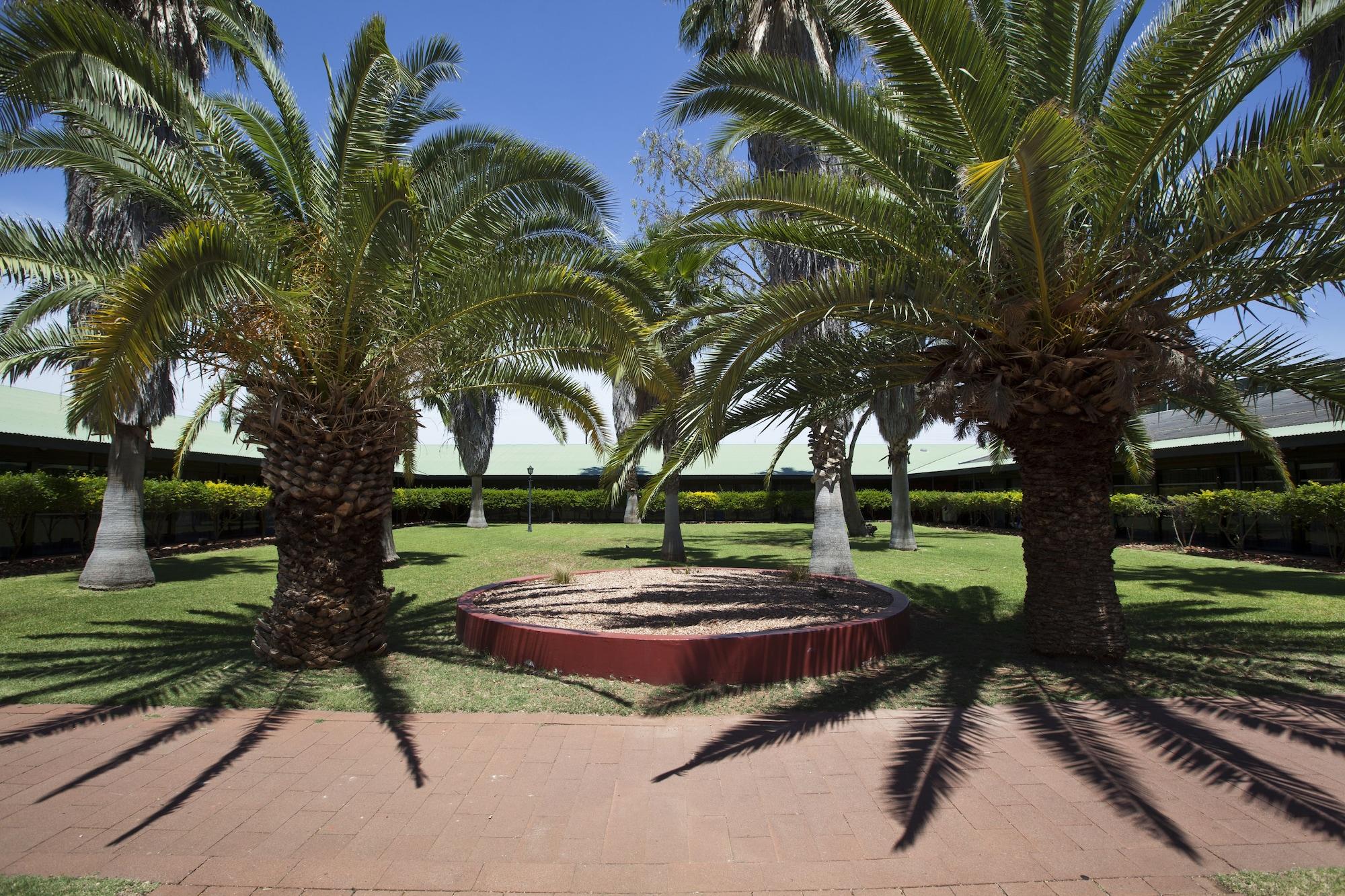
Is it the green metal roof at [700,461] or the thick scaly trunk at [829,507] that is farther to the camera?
the green metal roof at [700,461]

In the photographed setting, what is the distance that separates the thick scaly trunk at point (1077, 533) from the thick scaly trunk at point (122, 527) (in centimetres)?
1410

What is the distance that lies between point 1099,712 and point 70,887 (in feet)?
21.6

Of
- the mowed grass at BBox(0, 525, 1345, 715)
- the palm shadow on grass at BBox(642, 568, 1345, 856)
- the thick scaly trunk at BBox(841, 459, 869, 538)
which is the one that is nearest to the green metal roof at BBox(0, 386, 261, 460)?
the mowed grass at BBox(0, 525, 1345, 715)

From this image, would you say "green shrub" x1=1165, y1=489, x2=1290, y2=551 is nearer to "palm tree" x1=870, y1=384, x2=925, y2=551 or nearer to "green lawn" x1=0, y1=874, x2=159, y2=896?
"palm tree" x1=870, y1=384, x2=925, y2=551

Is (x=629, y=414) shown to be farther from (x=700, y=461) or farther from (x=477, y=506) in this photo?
(x=477, y=506)

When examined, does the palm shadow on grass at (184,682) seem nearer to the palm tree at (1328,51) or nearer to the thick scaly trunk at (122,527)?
the thick scaly trunk at (122,527)

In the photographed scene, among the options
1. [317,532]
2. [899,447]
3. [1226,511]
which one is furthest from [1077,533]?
[1226,511]

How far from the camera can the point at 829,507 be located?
41.2 ft

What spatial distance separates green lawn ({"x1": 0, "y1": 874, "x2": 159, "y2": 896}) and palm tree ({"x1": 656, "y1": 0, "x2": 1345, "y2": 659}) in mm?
4669

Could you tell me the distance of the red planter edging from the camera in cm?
619

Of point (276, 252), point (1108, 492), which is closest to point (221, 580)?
point (276, 252)

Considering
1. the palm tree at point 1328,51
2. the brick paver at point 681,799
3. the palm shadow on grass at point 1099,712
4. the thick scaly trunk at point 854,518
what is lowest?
the brick paver at point 681,799

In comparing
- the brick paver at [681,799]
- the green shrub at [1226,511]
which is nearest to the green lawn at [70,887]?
the brick paver at [681,799]

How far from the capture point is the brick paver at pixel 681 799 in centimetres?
341
